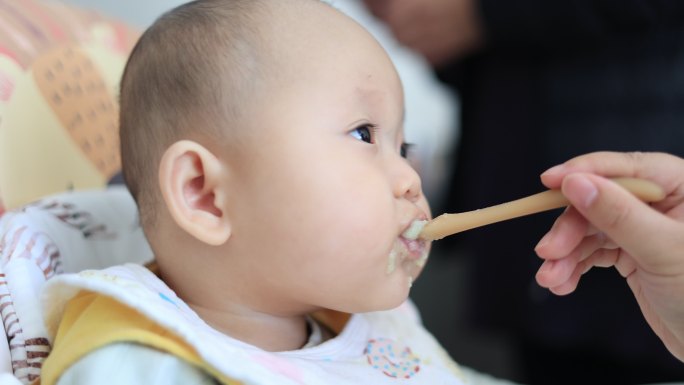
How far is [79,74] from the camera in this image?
900 millimetres

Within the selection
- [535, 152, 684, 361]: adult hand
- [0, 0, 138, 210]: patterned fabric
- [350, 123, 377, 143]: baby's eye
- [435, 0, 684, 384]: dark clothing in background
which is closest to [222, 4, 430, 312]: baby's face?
[350, 123, 377, 143]: baby's eye

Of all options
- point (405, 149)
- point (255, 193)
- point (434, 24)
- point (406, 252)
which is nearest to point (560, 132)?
point (434, 24)

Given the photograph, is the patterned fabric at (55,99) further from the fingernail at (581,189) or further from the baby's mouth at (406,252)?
the fingernail at (581,189)

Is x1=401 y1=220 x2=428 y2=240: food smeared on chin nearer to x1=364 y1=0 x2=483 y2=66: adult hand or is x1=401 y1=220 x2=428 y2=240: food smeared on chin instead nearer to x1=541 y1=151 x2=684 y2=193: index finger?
x1=541 y1=151 x2=684 y2=193: index finger

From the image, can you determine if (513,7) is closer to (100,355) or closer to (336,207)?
(336,207)

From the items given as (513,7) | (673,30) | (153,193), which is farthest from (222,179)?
(673,30)

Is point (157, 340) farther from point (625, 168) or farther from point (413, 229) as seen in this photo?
point (625, 168)

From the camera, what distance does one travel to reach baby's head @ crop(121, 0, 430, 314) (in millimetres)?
609

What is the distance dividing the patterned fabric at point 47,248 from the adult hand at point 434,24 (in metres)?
0.73

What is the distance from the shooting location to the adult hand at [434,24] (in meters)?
1.29

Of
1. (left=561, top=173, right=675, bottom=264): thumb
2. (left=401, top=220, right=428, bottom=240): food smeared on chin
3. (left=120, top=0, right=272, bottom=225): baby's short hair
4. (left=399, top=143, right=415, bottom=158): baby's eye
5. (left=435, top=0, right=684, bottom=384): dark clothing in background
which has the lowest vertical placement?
(left=435, top=0, right=684, bottom=384): dark clothing in background

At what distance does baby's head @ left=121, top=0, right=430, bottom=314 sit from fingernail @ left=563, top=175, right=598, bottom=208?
0.53 ft

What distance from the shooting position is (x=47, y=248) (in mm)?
699

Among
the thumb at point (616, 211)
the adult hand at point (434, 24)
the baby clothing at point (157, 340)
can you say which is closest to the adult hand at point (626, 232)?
the thumb at point (616, 211)
